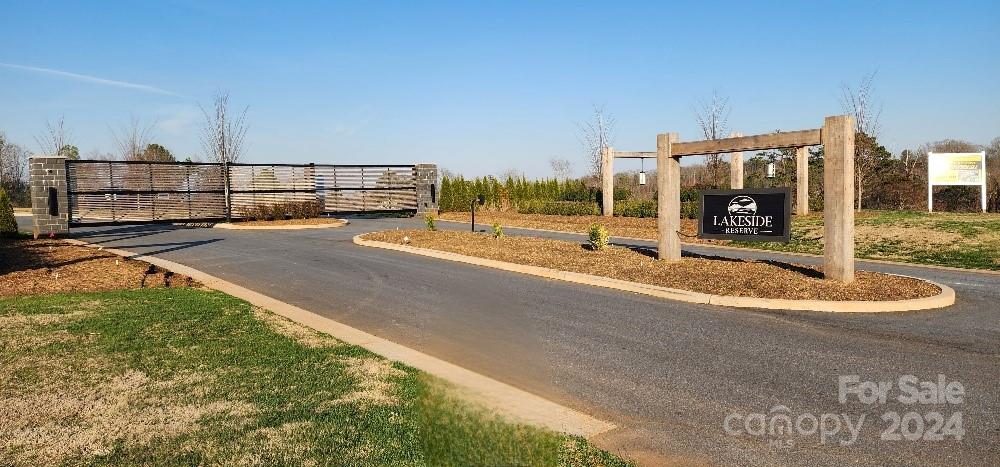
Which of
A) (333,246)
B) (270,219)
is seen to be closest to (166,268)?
(333,246)

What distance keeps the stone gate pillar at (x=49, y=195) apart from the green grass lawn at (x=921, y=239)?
20756 millimetres

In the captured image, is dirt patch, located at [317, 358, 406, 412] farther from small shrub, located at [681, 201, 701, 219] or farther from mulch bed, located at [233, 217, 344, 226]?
mulch bed, located at [233, 217, 344, 226]

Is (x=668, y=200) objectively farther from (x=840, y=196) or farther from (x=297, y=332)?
(x=297, y=332)

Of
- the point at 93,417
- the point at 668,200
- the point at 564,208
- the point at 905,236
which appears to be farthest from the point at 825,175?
the point at 564,208

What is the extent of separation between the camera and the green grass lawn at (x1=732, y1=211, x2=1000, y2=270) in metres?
14.0

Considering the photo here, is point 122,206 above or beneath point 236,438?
above

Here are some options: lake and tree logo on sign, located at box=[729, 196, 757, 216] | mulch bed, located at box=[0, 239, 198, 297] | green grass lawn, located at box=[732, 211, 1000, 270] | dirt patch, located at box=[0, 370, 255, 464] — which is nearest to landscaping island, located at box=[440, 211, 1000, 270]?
green grass lawn, located at box=[732, 211, 1000, 270]

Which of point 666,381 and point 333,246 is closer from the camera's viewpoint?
point 666,381

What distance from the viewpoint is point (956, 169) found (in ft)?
79.2

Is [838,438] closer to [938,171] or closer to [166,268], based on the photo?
[166,268]

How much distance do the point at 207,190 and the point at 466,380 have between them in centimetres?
2382

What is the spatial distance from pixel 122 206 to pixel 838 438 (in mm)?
26175

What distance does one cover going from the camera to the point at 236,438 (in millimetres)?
3980

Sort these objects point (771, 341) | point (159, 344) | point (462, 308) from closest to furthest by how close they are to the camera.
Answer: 1. point (159, 344)
2. point (771, 341)
3. point (462, 308)
